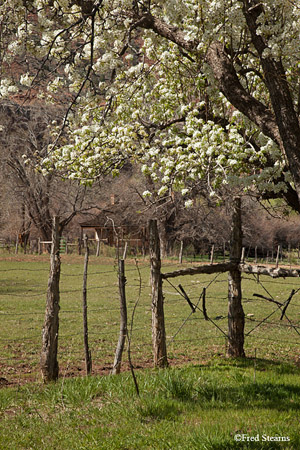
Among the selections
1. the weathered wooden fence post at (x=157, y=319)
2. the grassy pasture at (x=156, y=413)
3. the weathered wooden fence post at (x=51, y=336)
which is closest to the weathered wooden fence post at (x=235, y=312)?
the weathered wooden fence post at (x=157, y=319)

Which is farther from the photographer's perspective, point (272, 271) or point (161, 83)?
point (161, 83)

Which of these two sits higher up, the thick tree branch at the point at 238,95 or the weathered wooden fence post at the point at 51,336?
the thick tree branch at the point at 238,95

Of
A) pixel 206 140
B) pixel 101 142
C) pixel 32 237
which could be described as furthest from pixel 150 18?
pixel 32 237

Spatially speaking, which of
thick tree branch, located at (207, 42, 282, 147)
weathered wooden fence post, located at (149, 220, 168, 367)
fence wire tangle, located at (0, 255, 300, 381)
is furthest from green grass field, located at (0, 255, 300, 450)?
thick tree branch, located at (207, 42, 282, 147)

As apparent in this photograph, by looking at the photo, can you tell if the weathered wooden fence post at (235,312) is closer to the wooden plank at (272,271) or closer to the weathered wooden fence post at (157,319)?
the wooden plank at (272,271)

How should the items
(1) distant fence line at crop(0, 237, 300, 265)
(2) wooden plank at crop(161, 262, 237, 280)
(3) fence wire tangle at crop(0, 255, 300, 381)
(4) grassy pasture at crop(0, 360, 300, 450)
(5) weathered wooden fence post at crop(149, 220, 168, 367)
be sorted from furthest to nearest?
(1) distant fence line at crop(0, 237, 300, 265), (3) fence wire tangle at crop(0, 255, 300, 381), (2) wooden plank at crop(161, 262, 237, 280), (5) weathered wooden fence post at crop(149, 220, 168, 367), (4) grassy pasture at crop(0, 360, 300, 450)

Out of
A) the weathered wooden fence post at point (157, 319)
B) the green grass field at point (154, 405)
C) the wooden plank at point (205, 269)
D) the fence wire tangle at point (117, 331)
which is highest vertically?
the wooden plank at point (205, 269)

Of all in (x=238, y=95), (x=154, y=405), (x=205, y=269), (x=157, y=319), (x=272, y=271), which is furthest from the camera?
(x=238, y=95)

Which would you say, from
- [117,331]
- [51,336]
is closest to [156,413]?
[51,336]

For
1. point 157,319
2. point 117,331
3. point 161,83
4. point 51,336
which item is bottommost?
point 117,331

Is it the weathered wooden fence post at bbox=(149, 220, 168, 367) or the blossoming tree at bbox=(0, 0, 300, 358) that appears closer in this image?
the blossoming tree at bbox=(0, 0, 300, 358)

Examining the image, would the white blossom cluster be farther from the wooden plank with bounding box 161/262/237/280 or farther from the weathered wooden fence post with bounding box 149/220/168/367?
the weathered wooden fence post with bounding box 149/220/168/367

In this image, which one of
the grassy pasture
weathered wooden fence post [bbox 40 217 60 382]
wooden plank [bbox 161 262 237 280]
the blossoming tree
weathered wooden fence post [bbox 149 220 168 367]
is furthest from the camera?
wooden plank [bbox 161 262 237 280]

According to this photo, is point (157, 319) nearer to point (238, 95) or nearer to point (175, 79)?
point (238, 95)
